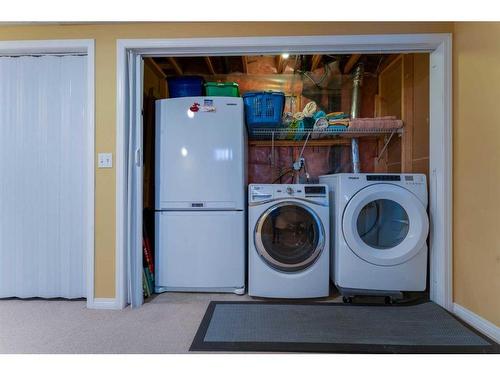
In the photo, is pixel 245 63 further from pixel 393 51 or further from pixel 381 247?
pixel 381 247

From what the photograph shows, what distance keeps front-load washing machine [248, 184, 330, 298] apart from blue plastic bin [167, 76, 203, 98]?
3.17 ft

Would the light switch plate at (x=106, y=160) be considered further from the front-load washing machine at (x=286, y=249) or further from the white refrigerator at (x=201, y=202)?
the front-load washing machine at (x=286, y=249)

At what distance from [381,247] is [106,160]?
2035 millimetres

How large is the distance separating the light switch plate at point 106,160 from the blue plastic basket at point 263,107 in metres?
1.14

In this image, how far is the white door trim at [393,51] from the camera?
1891mm

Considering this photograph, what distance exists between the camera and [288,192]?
2.08 metres

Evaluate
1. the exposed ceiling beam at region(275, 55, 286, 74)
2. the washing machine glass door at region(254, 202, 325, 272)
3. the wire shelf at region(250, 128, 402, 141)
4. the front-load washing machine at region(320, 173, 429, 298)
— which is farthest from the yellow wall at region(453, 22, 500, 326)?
the exposed ceiling beam at region(275, 55, 286, 74)

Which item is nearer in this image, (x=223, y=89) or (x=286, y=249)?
(x=286, y=249)

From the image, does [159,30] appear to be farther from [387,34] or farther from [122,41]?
[387,34]

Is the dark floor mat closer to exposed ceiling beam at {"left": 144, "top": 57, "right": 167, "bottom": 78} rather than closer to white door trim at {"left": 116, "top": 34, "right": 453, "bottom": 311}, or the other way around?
white door trim at {"left": 116, "top": 34, "right": 453, "bottom": 311}

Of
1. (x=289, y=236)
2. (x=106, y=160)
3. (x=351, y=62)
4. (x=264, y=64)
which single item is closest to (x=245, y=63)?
(x=264, y=64)

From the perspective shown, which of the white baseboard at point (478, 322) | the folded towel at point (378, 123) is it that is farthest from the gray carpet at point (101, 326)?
the folded towel at point (378, 123)

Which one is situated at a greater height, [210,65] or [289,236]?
[210,65]
